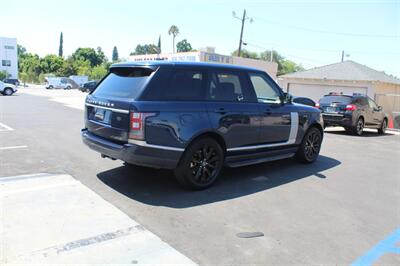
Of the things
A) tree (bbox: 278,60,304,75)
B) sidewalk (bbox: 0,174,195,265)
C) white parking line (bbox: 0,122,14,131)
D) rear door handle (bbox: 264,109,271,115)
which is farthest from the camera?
tree (bbox: 278,60,304,75)

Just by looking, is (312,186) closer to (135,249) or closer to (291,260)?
(291,260)

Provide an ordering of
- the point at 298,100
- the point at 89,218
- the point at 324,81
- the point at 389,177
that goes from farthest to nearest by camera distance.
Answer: the point at 324,81, the point at 298,100, the point at 389,177, the point at 89,218

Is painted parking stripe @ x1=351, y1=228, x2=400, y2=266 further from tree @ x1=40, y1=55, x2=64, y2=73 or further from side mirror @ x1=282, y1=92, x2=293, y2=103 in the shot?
tree @ x1=40, y1=55, x2=64, y2=73

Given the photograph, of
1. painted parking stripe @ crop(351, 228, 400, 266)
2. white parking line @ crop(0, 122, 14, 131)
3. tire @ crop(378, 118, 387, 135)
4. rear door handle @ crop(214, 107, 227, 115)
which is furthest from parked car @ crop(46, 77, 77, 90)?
painted parking stripe @ crop(351, 228, 400, 266)

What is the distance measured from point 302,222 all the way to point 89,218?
8.30ft

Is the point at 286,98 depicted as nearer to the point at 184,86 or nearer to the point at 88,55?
the point at 184,86

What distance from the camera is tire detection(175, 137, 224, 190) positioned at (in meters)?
5.19

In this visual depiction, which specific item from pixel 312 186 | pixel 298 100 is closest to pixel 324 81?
pixel 298 100

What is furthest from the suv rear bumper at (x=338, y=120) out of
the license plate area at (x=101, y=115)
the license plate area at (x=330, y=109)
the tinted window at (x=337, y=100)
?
the license plate area at (x=101, y=115)

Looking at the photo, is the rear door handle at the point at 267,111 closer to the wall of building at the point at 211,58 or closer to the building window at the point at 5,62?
the wall of building at the point at 211,58

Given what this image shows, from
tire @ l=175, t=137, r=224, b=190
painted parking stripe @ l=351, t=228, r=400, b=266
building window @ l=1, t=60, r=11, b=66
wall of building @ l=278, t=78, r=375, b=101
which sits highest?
building window @ l=1, t=60, r=11, b=66

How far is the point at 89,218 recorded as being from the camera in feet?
13.7

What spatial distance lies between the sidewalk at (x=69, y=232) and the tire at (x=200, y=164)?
1.15m

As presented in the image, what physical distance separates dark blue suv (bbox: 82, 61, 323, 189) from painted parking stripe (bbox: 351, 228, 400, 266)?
95.5 inches
